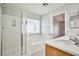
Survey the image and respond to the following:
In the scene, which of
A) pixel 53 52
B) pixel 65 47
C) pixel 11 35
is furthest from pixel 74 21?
pixel 11 35

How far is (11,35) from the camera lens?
92 centimetres

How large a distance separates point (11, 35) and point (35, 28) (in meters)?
0.31

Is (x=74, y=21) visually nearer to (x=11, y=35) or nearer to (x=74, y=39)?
(x=74, y=39)

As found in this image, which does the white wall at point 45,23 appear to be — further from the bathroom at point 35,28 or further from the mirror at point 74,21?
the mirror at point 74,21

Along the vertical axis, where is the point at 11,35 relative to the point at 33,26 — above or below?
below

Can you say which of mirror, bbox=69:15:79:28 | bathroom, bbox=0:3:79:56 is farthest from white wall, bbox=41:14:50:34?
mirror, bbox=69:15:79:28

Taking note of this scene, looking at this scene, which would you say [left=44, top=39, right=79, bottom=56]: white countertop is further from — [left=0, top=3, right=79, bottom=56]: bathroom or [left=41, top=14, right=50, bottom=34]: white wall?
[left=41, top=14, right=50, bottom=34]: white wall

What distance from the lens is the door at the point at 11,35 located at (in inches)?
34.9

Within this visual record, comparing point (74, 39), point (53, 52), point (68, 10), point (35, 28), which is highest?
point (68, 10)

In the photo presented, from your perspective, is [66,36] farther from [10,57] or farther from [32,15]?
[10,57]

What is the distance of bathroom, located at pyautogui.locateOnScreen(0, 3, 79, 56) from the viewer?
0.89 meters

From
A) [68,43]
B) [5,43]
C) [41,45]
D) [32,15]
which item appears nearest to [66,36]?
[68,43]

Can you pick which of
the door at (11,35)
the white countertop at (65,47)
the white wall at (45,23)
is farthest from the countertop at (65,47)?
the door at (11,35)

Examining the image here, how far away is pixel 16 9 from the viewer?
914 mm
